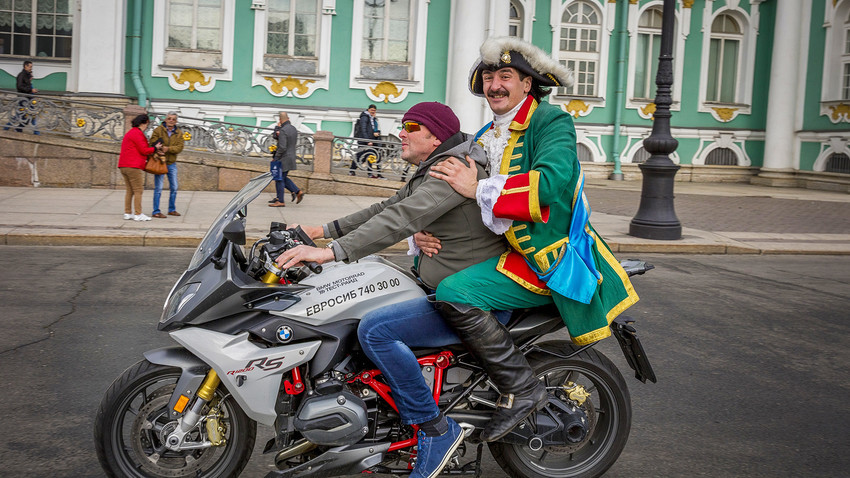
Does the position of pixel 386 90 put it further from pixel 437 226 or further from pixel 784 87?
pixel 437 226

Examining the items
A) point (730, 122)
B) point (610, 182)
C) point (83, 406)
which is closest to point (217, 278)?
point (83, 406)

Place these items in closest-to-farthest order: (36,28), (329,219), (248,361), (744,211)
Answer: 1. (248,361)
2. (329,219)
3. (744,211)
4. (36,28)

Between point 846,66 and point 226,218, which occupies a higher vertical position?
point 846,66

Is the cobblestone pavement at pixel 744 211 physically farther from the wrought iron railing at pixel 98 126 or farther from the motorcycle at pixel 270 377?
the motorcycle at pixel 270 377

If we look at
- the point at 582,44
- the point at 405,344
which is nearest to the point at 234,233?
the point at 405,344

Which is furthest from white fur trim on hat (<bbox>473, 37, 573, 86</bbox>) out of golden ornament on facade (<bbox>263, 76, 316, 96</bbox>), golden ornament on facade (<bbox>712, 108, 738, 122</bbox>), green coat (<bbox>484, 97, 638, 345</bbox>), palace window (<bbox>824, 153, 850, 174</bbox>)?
golden ornament on facade (<bbox>712, 108, 738, 122</bbox>)

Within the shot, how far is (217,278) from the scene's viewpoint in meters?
3.33

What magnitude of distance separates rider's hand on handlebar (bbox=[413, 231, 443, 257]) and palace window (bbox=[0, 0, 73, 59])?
19.7 meters

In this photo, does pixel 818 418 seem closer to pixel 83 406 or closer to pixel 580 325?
pixel 580 325

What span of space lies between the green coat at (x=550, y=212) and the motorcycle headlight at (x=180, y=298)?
4.18 ft

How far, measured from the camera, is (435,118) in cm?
363

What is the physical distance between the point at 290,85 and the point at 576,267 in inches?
766

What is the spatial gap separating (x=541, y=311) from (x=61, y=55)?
65.8 feet

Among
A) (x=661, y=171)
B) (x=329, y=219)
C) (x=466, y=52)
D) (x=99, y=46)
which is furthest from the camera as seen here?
(x=466, y=52)
